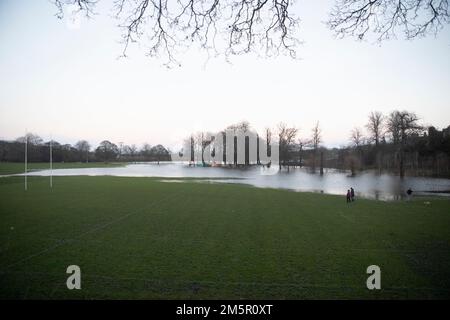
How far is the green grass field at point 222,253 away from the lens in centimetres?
542

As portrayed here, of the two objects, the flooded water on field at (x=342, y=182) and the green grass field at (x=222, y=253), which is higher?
the green grass field at (x=222, y=253)

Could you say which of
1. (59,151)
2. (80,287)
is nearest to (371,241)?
(80,287)

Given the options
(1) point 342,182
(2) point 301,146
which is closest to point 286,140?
(2) point 301,146

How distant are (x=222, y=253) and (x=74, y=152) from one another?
109 m

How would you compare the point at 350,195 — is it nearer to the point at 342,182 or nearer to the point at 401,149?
the point at 342,182

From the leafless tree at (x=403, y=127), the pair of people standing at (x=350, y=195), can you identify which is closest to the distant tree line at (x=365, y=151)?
the leafless tree at (x=403, y=127)

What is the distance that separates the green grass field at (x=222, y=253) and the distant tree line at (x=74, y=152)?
1887 cm

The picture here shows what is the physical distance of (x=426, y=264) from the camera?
671 centimetres

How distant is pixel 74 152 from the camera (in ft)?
340

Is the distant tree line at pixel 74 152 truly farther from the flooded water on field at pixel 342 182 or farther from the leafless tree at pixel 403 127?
the leafless tree at pixel 403 127

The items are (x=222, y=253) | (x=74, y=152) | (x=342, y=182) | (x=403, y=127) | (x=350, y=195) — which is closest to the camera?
(x=222, y=253)
